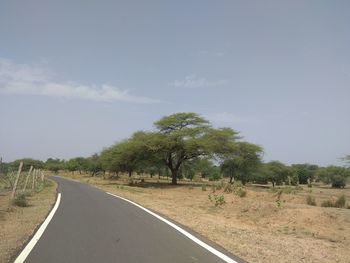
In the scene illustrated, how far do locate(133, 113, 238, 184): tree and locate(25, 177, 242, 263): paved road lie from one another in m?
32.7

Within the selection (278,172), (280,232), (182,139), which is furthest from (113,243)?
(278,172)

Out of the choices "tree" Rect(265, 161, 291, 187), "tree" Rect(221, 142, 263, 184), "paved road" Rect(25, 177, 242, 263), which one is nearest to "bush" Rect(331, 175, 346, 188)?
"tree" Rect(265, 161, 291, 187)

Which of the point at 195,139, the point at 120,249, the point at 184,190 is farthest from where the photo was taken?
the point at 195,139

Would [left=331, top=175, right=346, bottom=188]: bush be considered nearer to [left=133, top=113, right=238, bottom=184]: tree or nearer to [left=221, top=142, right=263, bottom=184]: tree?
[left=221, top=142, right=263, bottom=184]: tree

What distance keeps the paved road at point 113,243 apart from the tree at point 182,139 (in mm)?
32746

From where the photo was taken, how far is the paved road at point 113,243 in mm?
8727

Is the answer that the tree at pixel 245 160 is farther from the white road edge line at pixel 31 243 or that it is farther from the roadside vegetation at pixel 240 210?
the white road edge line at pixel 31 243

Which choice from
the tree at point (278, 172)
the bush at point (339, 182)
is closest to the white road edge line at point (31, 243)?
the tree at point (278, 172)

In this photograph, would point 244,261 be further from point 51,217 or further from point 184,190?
point 184,190

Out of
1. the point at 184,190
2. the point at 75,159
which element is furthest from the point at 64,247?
the point at 75,159

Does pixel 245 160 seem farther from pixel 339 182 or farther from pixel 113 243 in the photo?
pixel 113 243

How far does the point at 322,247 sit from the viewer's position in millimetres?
11312

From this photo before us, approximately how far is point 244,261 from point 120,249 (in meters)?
2.64

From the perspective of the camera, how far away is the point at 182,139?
49.0m
